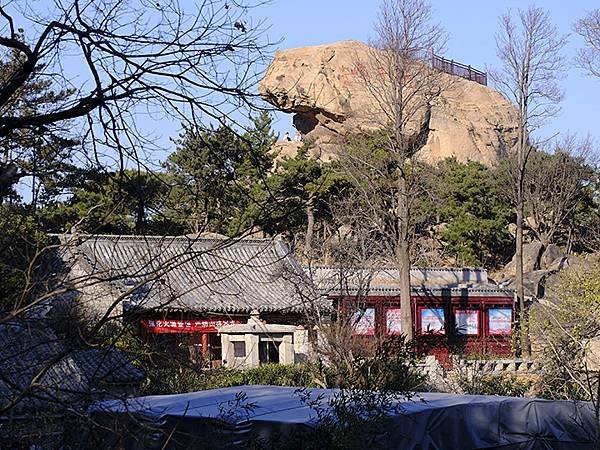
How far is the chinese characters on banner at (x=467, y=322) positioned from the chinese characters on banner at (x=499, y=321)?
0.48 metres

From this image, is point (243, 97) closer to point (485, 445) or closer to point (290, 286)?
point (485, 445)

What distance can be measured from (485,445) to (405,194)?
660 inches

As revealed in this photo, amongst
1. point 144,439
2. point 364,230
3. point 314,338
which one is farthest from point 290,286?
point 144,439

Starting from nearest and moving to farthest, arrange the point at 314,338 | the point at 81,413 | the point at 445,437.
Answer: the point at 81,413 < the point at 445,437 < the point at 314,338

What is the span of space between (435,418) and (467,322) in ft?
64.7

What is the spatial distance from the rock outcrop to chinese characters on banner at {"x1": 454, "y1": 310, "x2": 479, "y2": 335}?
16763mm

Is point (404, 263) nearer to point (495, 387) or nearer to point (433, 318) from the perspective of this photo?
point (433, 318)

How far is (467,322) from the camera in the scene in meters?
29.9

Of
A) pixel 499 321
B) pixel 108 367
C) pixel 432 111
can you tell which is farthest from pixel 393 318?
pixel 432 111

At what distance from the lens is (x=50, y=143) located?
4164mm

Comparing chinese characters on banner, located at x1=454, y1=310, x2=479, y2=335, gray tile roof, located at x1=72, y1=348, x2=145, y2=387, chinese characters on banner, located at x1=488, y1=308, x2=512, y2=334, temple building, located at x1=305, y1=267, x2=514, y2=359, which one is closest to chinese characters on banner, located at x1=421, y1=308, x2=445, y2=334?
temple building, located at x1=305, y1=267, x2=514, y2=359

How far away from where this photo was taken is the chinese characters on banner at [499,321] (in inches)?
1184

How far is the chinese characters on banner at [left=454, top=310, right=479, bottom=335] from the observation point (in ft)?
97.6

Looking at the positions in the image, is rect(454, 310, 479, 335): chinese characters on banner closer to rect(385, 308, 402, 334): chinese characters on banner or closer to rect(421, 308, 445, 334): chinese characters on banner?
rect(421, 308, 445, 334): chinese characters on banner
